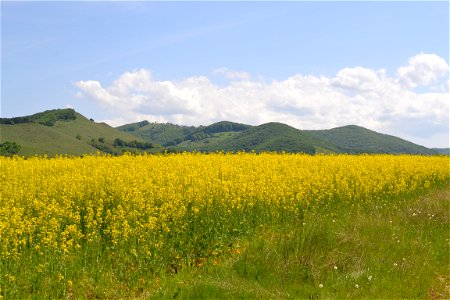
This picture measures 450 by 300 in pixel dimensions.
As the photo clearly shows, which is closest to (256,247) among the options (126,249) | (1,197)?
(126,249)

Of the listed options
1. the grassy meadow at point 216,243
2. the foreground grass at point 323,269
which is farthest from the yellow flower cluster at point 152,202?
the foreground grass at point 323,269

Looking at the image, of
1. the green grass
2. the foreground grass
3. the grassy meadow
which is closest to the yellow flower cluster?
the grassy meadow

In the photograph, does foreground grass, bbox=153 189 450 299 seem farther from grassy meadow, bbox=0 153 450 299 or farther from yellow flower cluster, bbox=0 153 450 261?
yellow flower cluster, bbox=0 153 450 261

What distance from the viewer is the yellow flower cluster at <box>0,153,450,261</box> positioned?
28.9 ft

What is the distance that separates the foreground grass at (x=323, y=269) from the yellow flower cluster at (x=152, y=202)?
1.03 meters

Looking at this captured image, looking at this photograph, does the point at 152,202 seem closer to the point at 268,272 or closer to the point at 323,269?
the point at 268,272

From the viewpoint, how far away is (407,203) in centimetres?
1526

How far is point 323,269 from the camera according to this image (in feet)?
26.7

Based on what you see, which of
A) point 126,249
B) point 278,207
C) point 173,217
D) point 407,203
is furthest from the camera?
point 407,203

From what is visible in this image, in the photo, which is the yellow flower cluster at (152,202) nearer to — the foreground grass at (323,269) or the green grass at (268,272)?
the green grass at (268,272)

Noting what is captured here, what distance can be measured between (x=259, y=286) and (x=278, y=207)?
5280 mm

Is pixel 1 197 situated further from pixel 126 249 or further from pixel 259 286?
pixel 259 286

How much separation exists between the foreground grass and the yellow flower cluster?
3.37 ft

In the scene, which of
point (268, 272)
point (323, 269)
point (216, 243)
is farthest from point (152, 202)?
point (323, 269)
